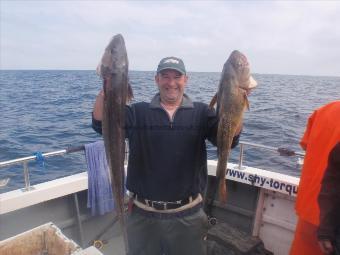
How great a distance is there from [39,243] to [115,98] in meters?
1.76

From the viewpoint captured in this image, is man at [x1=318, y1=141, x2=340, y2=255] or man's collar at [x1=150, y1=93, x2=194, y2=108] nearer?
man at [x1=318, y1=141, x2=340, y2=255]

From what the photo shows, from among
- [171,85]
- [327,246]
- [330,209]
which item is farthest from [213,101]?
[327,246]

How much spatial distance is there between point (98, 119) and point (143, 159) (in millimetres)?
624

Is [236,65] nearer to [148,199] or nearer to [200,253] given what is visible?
[148,199]

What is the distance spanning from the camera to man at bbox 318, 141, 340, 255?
2688 mm

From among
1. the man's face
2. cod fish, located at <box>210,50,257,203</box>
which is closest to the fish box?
the man's face

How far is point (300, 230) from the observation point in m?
3.20

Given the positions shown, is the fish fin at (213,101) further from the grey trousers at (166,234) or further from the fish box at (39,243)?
the fish box at (39,243)

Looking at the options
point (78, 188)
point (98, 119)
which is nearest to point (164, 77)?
point (98, 119)

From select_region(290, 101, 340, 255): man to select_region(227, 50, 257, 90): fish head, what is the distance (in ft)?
2.56

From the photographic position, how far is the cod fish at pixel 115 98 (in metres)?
2.55

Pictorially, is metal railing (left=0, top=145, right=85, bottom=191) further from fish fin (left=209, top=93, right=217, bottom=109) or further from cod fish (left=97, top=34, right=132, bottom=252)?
fish fin (left=209, top=93, right=217, bottom=109)

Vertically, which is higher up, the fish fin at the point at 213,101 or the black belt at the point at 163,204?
the fish fin at the point at 213,101

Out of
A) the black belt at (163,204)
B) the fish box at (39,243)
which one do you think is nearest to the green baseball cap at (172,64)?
the black belt at (163,204)
